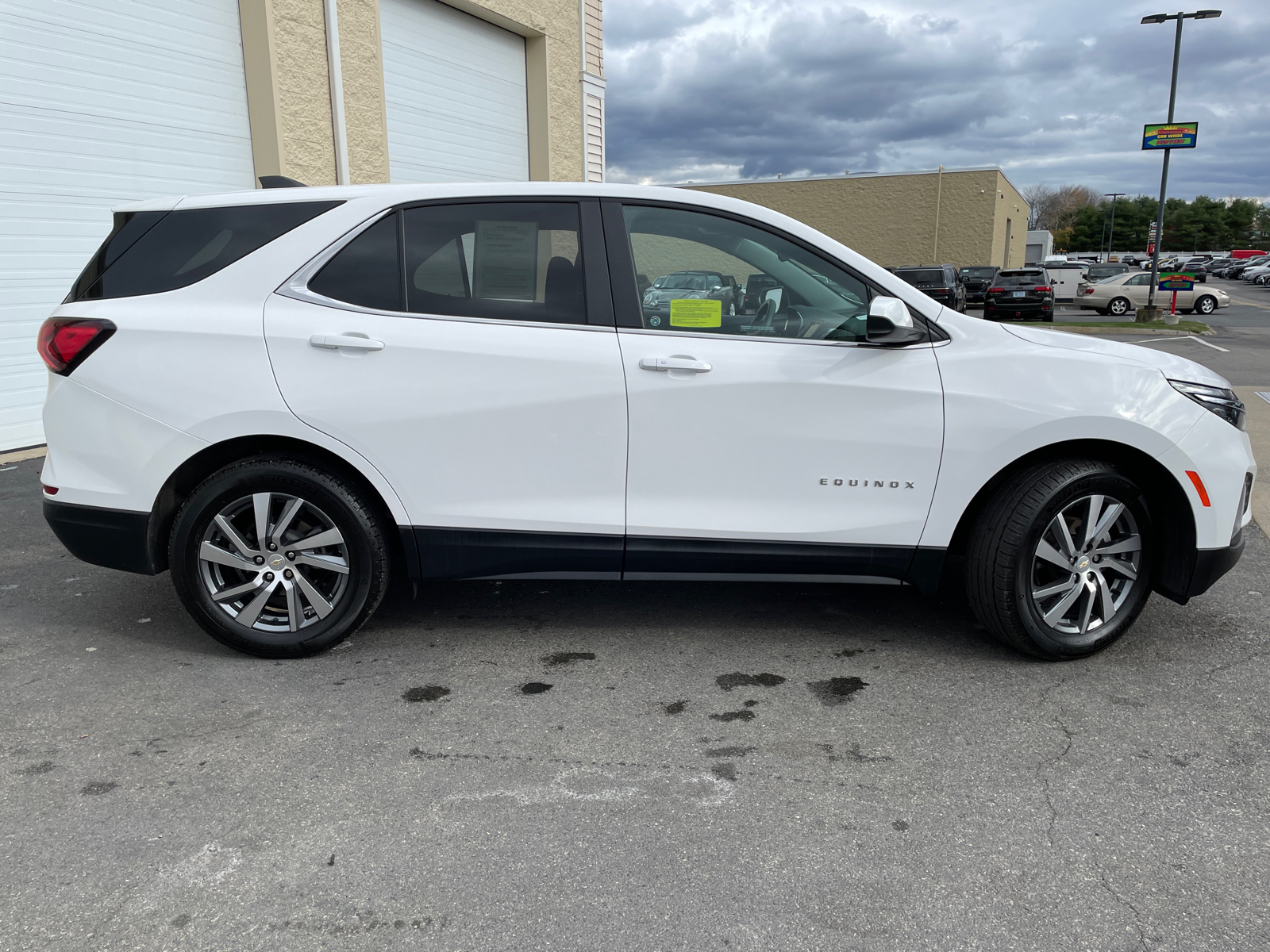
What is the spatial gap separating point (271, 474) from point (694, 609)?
Answer: 1.94m

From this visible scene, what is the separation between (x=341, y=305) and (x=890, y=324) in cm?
207

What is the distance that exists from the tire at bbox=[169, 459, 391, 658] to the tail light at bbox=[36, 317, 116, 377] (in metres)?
0.66

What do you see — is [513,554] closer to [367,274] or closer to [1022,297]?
[367,274]

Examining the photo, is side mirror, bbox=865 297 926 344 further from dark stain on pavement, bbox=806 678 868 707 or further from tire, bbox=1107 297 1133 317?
tire, bbox=1107 297 1133 317

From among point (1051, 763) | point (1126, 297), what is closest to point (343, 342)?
point (1051, 763)

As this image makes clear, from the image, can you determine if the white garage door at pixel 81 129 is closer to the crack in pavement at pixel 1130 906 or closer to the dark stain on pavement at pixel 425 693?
the dark stain on pavement at pixel 425 693

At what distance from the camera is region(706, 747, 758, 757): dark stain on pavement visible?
2.99 meters

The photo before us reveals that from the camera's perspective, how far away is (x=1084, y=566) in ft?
11.9

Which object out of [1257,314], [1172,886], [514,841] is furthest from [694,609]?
[1257,314]

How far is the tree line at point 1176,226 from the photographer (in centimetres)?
12625

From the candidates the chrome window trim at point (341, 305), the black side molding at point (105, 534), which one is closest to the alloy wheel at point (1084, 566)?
the chrome window trim at point (341, 305)

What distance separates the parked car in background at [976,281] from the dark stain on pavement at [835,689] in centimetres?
3169

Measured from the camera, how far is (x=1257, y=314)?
104 ft

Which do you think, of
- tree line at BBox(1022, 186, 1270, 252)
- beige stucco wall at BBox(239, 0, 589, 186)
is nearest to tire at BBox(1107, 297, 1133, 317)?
beige stucco wall at BBox(239, 0, 589, 186)
